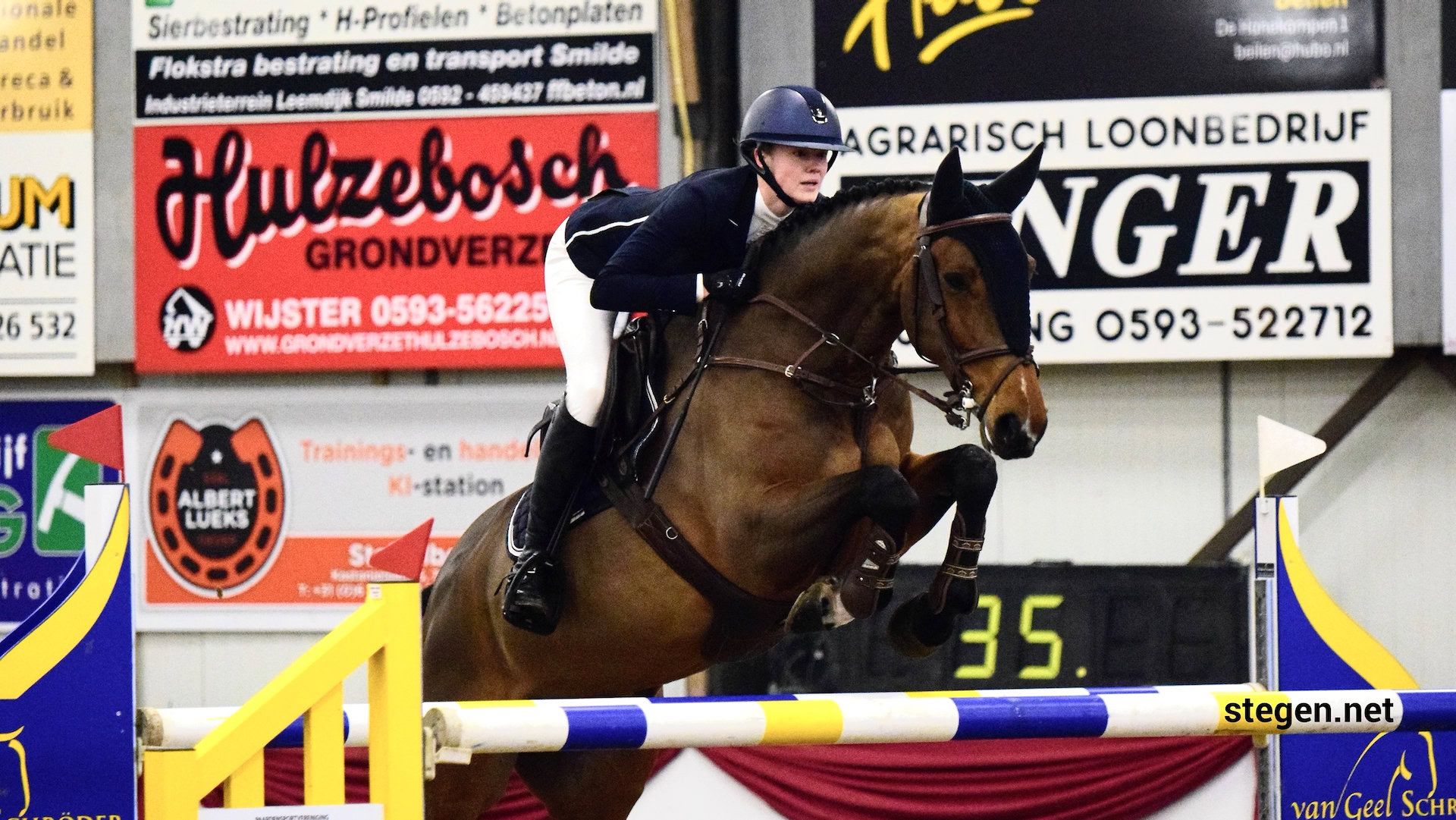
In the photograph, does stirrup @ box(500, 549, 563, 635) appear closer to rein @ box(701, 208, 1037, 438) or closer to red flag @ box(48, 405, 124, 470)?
rein @ box(701, 208, 1037, 438)

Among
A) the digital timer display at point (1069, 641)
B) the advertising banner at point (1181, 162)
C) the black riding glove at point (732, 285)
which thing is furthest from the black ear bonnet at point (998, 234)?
the advertising banner at point (1181, 162)

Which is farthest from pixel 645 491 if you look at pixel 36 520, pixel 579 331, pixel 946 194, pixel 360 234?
pixel 36 520

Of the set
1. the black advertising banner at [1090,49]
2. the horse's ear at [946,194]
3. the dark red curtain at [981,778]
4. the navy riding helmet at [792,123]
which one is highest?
the black advertising banner at [1090,49]

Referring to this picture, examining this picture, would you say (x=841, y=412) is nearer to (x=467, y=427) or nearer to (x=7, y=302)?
(x=467, y=427)

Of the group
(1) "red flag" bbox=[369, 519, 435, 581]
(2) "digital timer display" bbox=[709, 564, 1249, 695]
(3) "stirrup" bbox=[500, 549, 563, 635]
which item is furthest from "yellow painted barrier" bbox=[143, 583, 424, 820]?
(2) "digital timer display" bbox=[709, 564, 1249, 695]

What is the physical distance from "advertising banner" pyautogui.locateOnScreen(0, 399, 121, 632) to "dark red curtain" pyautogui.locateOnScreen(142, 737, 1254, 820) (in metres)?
2.36

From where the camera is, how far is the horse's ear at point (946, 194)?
2689 mm

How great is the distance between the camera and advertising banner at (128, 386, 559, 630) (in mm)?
7145

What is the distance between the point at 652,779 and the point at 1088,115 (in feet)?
10.7

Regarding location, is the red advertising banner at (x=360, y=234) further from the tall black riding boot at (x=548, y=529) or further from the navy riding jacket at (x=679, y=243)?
the navy riding jacket at (x=679, y=243)

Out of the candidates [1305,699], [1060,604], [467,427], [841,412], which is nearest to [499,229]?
[467,427]

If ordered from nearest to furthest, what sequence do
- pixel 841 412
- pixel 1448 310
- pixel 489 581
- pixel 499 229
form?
pixel 841 412, pixel 489 581, pixel 1448 310, pixel 499 229

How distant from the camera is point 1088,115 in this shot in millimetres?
6676

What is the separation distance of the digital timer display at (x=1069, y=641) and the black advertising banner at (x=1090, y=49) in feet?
7.15
